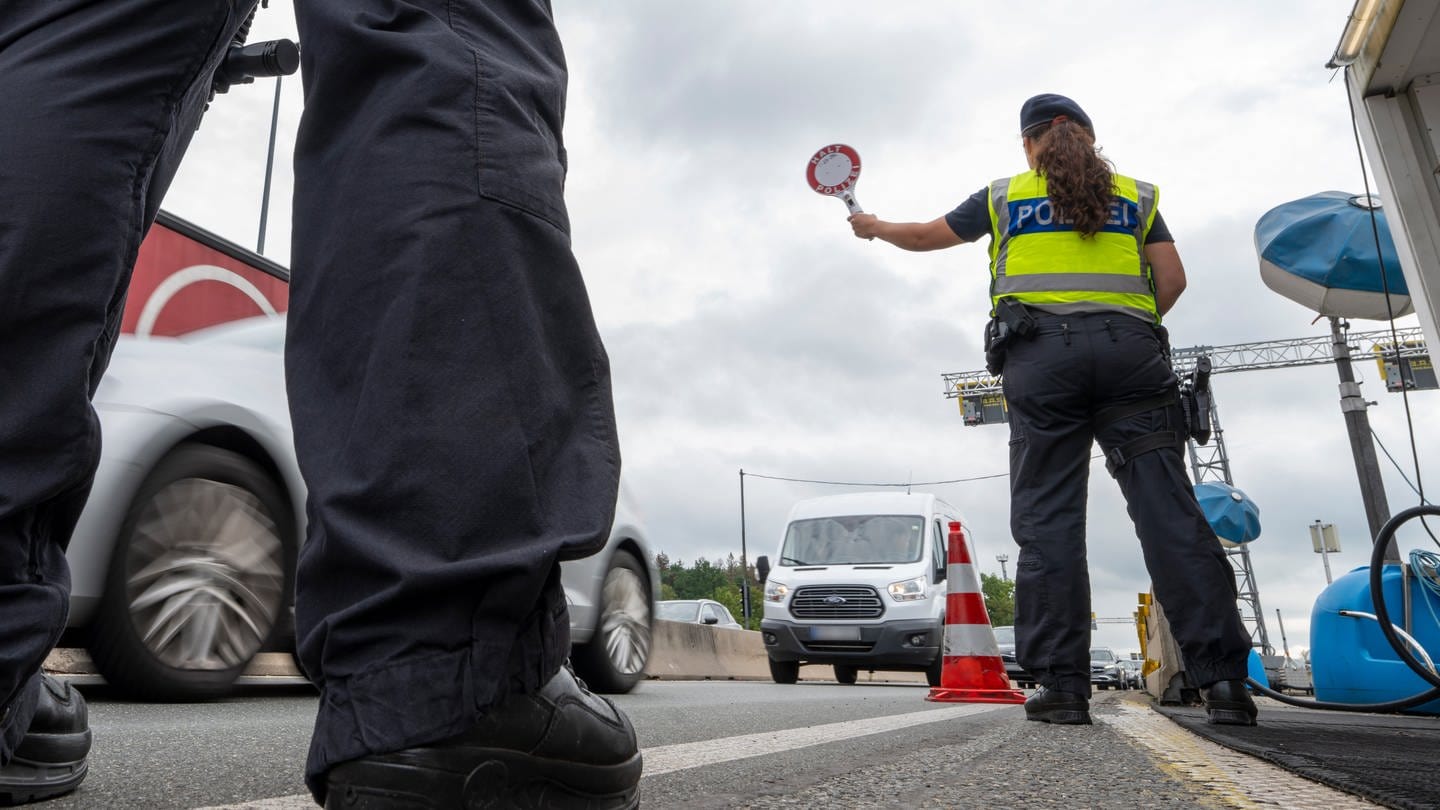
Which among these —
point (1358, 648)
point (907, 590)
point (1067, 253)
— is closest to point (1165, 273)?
point (1067, 253)

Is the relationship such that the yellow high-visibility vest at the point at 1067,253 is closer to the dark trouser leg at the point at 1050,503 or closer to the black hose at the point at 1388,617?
the dark trouser leg at the point at 1050,503

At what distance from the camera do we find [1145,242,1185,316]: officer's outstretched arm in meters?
3.78

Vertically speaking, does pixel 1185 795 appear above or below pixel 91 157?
below

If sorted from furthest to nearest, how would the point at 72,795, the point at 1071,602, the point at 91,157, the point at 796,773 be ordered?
1. the point at 1071,602
2. the point at 796,773
3. the point at 72,795
4. the point at 91,157

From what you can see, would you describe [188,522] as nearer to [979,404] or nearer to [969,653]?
[969,653]

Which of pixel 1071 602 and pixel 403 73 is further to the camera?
pixel 1071 602

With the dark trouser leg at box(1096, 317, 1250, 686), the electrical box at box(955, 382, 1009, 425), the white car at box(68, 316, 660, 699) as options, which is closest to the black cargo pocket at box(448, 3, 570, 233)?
the dark trouser leg at box(1096, 317, 1250, 686)

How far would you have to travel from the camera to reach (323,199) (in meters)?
1.05

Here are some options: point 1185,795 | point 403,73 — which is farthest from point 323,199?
point 1185,795

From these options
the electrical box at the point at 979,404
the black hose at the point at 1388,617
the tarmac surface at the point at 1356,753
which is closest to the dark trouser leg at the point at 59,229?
the tarmac surface at the point at 1356,753

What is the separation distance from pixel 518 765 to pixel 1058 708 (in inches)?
104

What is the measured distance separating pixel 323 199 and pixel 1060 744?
79.7 inches

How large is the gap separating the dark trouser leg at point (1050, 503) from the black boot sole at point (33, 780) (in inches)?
104

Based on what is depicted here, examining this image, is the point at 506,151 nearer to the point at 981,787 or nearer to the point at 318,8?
the point at 318,8
